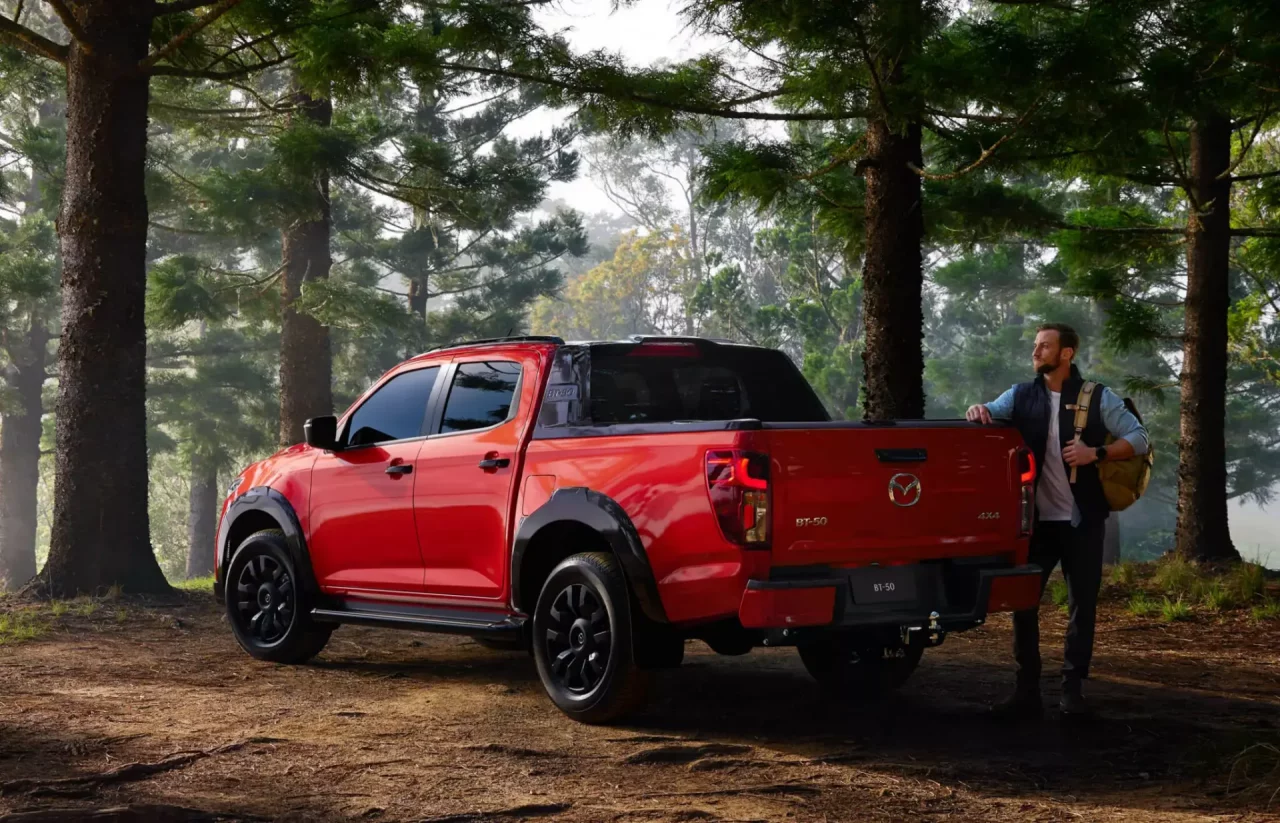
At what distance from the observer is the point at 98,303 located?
1266 centimetres

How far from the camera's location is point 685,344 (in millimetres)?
7652

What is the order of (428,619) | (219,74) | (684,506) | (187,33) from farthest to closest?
(219,74) < (187,33) < (428,619) < (684,506)

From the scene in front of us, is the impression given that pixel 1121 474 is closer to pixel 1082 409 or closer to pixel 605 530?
pixel 1082 409

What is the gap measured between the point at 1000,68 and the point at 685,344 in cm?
359

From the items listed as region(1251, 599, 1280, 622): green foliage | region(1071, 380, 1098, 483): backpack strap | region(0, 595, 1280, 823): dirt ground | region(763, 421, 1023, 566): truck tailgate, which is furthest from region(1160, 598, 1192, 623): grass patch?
region(763, 421, 1023, 566): truck tailgate

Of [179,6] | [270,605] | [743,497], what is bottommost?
[270,605]

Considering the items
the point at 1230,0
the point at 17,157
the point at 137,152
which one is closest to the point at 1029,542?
the point at 1230,0

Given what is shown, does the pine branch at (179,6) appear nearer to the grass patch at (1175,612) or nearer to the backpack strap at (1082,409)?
the backpack strap at (1082,409)

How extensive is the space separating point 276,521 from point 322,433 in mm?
874

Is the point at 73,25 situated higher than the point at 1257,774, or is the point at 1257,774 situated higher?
the point at 73,25

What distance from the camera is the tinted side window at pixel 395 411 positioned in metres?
8.30

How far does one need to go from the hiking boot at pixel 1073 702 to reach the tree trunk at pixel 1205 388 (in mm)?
8053

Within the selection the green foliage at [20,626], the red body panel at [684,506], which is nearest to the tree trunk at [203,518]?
the green foliage at [20,626]

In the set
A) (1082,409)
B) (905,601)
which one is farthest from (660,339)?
(1082,409)
